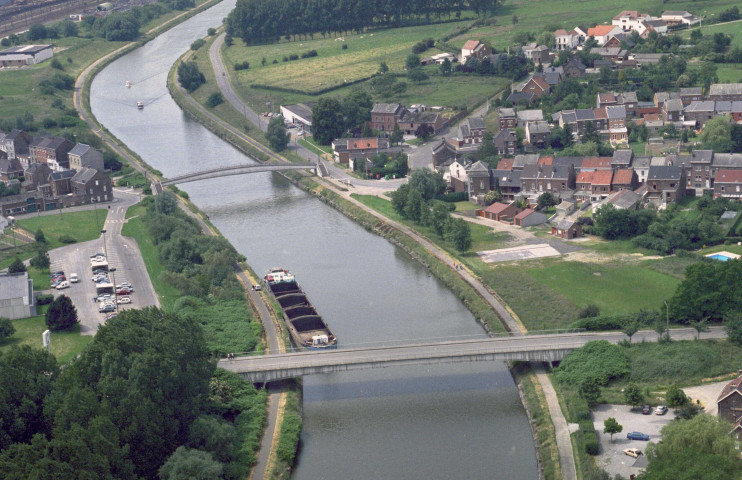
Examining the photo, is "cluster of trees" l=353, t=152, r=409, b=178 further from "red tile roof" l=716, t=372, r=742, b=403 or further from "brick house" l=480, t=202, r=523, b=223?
"red tile roof" l=716, t=372, r=742, b=403

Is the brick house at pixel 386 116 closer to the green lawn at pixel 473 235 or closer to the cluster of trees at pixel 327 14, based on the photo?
the green lawn at pixel 473 235

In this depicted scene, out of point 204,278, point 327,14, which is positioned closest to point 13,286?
point 204,278

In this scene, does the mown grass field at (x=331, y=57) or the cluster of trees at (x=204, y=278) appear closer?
the cluster of trees at (x=204, y=278)

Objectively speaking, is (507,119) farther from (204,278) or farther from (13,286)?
(13,286)

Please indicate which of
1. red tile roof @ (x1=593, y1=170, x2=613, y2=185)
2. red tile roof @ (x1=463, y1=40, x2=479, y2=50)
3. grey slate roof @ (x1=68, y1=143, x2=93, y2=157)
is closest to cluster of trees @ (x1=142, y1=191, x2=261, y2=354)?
grey slate roof @ (x1=68, y1=143, x2=93, y2=157)

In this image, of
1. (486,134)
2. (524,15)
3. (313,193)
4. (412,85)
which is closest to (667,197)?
(486,134)

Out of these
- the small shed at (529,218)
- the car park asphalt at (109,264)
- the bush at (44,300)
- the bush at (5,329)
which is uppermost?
the bush at (5,329)

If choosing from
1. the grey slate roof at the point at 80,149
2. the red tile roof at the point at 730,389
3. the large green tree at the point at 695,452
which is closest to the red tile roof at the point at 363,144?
the grey slate roof at the point at 80,149
